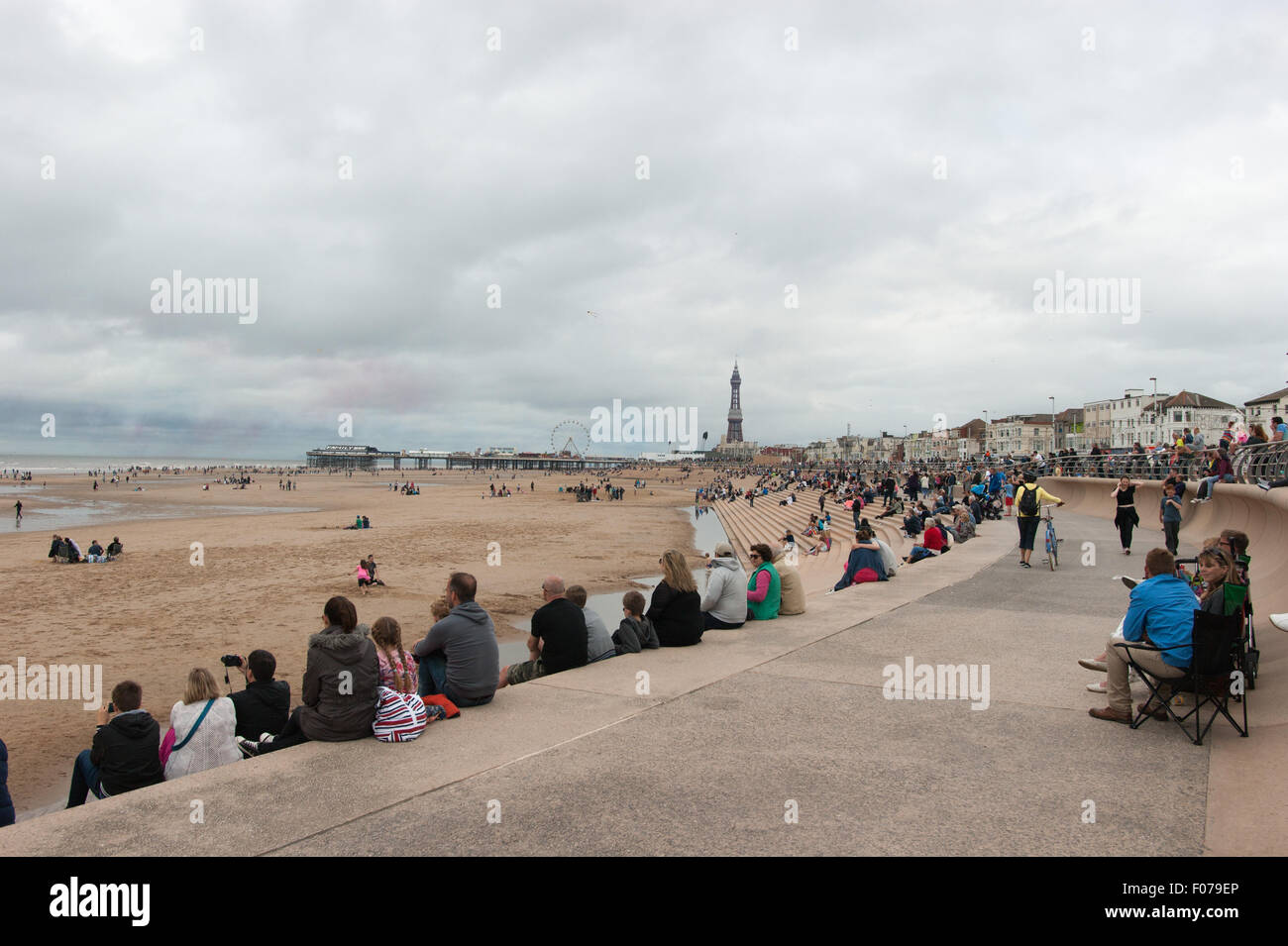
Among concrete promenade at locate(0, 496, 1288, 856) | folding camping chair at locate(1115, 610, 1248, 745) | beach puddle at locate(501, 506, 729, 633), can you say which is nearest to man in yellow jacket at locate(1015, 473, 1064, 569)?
beach puddle at locate(501, 506, 729, 633)

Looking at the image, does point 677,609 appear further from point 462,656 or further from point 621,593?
point 621,593

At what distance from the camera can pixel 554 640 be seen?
7199 millimetres

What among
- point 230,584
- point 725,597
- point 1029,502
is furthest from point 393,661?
point 230,584

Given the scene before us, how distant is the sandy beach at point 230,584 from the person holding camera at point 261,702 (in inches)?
130

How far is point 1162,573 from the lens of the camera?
17.6 feet

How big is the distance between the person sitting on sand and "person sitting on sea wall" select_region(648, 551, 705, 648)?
9.01 feet

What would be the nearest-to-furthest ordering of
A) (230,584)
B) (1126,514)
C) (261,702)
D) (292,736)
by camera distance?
(292,736)
(261,702)
(1126,514)
(230,584)

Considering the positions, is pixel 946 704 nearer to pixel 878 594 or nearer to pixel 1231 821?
pixel 1231 821

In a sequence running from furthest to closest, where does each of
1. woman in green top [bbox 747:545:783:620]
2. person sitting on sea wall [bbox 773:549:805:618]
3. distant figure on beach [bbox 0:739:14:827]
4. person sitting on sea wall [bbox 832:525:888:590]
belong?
person sitting on sea wall [bbox 832:525:888:590], person sitting on sea wall [bbox 773:549:805:618], woman in green top [bbox 747:545:783:620], distant figure on beach [bbox 0:739:14:827]

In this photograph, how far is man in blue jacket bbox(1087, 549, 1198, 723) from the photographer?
16.6 ft

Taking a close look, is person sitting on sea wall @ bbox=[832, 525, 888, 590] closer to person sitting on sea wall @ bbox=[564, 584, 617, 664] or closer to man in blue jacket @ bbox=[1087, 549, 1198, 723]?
person sitting on sea wall @ bbox=[564, 584, 617, 664]

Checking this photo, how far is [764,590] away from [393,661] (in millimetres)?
4952

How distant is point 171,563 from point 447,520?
18720 mm
